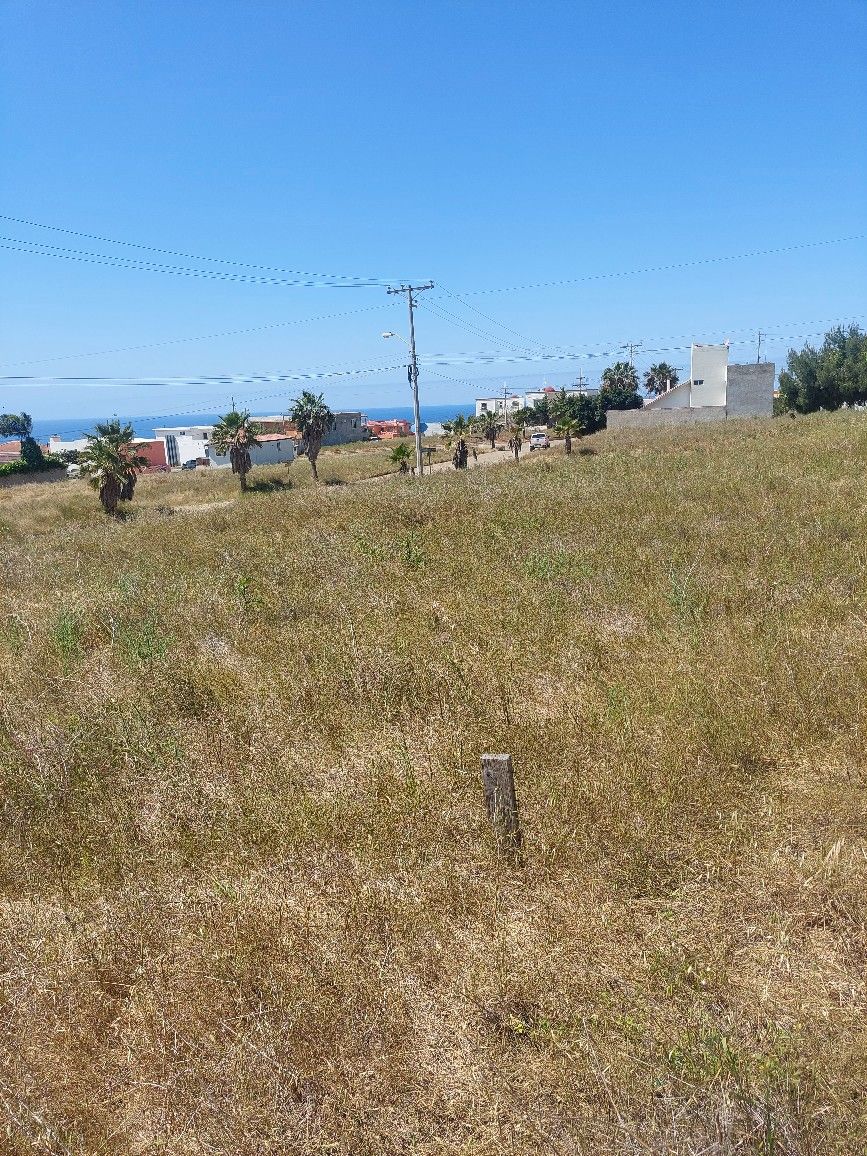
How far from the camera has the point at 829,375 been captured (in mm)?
46938

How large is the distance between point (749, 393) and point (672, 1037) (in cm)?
6170

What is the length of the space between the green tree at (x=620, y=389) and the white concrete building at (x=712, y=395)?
17.9 m

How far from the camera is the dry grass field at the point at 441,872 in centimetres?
265

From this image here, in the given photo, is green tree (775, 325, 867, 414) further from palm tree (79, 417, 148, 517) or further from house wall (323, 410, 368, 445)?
house wall (323, 410, 368, 445)

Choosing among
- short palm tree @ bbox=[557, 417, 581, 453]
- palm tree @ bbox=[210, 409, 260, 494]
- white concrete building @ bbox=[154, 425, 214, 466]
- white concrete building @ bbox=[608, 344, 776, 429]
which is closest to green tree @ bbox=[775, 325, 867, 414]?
white concrete building @ bbox=[608, 344, 776, 429]

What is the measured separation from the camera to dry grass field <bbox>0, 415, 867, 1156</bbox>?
265 centimetres

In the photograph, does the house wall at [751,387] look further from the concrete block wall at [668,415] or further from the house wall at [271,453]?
the house wall at [271,453]

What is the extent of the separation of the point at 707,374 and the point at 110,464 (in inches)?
1969

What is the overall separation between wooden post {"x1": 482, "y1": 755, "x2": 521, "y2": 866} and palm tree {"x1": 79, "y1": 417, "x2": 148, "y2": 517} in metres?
33.8

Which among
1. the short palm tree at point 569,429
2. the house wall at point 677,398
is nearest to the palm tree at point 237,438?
the short palm tree at point 569,429

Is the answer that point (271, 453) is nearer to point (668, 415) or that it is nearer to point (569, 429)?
point (569, 429)

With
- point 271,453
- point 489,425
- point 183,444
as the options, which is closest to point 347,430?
point 271,453

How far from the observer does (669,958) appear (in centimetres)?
315

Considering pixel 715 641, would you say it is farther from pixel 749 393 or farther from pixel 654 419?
pixel 749 393
